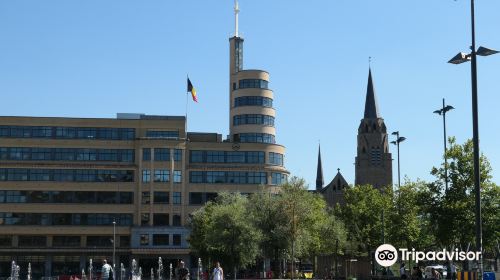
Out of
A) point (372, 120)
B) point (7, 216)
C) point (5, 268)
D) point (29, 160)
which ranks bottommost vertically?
point (5, 268)

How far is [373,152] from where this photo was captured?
517ft

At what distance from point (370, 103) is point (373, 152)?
10.6m

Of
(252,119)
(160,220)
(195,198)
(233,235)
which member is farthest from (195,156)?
(233,235)

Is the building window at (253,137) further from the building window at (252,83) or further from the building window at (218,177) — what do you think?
the building window at (252,83)

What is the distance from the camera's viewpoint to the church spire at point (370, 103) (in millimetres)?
150625

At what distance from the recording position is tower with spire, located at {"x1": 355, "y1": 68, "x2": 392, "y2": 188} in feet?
510

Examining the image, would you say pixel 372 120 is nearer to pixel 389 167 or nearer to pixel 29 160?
pixel 389 167

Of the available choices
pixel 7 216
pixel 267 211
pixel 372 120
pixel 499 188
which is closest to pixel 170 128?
pixel 7 216

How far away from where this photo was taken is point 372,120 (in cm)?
15538

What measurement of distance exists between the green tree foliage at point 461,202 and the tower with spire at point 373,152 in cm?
10970

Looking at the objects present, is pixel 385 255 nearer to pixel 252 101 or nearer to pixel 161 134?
pixel 161 134

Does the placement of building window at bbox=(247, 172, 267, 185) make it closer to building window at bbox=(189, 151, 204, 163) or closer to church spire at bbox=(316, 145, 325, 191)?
building window at bbox=(189, 151, 204, 163)

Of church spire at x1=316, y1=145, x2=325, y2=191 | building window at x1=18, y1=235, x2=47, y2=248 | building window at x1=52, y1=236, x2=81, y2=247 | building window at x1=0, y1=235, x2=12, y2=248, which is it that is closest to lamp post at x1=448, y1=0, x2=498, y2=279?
building window at x1=52, y1=236, x2=81, y2=247

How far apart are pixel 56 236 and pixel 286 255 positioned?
34.4 meters
